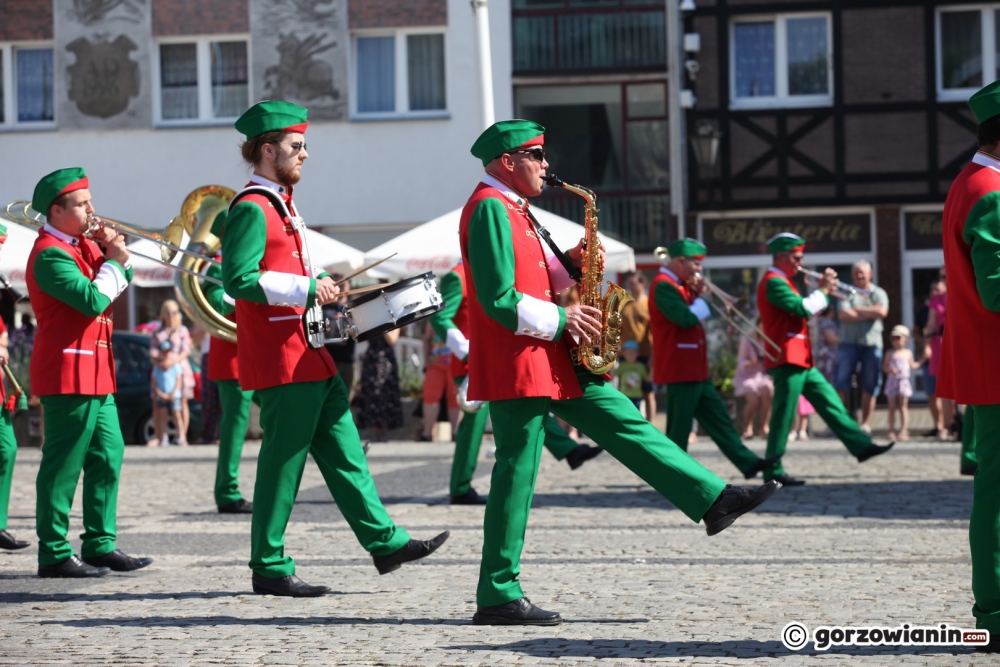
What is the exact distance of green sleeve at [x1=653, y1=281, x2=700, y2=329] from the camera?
11.3 meters

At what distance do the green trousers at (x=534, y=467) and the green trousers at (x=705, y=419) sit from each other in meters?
5.42

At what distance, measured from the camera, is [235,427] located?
10.2 m

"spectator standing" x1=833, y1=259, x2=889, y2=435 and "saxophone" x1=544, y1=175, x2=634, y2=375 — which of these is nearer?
"saxophone" x1=544, y1=175, x2=634, y2=375

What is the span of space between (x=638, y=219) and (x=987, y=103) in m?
20.6

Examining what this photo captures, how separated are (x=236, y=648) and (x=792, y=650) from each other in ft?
6.24

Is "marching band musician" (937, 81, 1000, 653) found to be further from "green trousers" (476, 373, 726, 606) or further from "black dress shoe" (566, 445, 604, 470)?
"black dress shoe" (566, 445, 604, 470)

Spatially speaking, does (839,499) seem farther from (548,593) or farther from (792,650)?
(792,650)

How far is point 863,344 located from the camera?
1745cm

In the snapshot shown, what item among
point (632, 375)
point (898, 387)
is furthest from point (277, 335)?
point (898, 387)

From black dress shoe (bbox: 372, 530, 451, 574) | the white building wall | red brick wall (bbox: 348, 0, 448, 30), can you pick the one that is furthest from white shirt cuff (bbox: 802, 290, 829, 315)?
red brick wall (bbox: 348, 0, 448, 30)

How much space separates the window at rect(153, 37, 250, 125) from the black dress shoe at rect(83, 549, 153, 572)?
65.1 ft

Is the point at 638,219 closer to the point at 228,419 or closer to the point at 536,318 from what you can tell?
the point at 228,419

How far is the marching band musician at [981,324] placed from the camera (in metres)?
5.27

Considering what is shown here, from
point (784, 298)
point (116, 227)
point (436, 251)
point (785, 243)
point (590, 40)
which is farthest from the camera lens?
point (590, 40)
